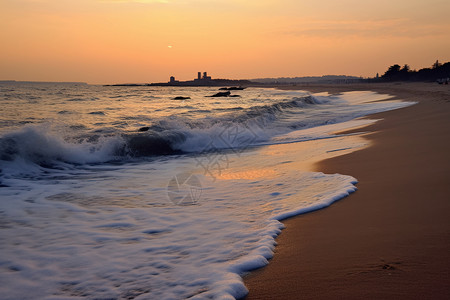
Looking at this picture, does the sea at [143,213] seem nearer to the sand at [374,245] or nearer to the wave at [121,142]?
the wave at [121,142]

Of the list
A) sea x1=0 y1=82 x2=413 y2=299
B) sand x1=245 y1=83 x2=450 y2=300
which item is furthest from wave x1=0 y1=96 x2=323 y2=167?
sand x1=245 y1=83 x2=450 y2=300

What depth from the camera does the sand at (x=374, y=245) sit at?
2.38 meters

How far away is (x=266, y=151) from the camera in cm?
975

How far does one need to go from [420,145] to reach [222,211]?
450 cm

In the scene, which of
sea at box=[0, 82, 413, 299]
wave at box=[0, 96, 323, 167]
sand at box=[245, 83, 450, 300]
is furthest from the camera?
wave at box=[0, 96, 323, 167]

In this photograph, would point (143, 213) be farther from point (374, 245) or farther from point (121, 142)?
point (121, 142)

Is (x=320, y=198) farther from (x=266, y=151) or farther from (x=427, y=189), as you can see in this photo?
(x=266, y=151)

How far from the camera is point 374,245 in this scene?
298 cm

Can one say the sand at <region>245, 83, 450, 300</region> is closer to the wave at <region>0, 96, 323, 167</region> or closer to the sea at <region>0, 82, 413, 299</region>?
the sea at <region>0, 82, 413, 299</region>

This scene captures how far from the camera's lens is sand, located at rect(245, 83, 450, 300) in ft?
7.82

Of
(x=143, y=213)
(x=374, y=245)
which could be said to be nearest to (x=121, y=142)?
(x=143, y=213)

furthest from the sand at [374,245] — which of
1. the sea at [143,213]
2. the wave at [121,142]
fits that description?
the wave at [121,142]

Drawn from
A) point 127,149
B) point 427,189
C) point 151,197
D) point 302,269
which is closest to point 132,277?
point 302,269

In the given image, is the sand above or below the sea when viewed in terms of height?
above
